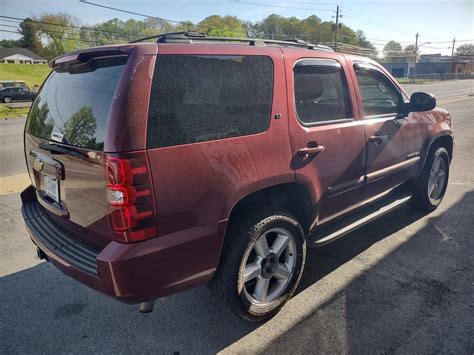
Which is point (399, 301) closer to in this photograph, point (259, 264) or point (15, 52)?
point (259, 264)

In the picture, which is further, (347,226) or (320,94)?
(347,226)

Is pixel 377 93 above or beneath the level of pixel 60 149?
above

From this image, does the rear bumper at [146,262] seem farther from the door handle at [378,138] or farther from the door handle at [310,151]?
the door handle at [378,138]

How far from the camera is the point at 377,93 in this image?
3918 mm

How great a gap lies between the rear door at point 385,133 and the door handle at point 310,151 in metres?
0.77

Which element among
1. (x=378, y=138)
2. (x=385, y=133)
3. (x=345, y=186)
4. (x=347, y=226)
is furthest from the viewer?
(x=385, y=133)

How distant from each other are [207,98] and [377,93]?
2.36 metres

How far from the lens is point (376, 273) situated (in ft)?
11.2

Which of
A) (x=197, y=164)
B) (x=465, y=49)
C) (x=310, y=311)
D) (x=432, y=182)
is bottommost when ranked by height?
(x=310, y=311)

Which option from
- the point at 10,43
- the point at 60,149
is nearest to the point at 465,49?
the point at 10,43

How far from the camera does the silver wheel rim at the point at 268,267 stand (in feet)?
8.77

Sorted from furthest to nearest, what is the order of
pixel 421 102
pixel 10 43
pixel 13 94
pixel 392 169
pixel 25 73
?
1. pixel 10 43
2. pixel 25 73
3. pixel 13 94
4. pixel 421 102
5. pixel 392 169

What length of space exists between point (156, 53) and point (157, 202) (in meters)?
0.84

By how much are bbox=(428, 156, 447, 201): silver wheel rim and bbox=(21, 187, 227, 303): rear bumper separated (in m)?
3.52
